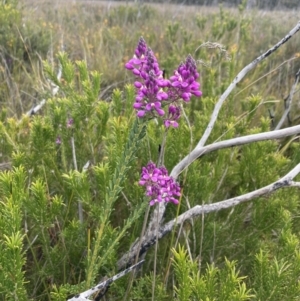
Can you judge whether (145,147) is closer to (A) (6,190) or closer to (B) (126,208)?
(B) (126,208)

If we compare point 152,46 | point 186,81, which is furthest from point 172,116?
point 152,46

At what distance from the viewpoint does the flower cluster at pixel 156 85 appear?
85cm

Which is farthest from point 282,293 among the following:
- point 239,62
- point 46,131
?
point 239,62

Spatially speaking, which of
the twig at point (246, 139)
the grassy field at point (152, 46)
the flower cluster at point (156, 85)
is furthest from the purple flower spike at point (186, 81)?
the grassy field at point (152, 46)

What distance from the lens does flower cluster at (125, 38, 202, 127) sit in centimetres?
85

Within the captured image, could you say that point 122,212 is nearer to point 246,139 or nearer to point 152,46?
point 246,139

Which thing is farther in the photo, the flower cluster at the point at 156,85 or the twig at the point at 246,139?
the twig at the point at 246,139

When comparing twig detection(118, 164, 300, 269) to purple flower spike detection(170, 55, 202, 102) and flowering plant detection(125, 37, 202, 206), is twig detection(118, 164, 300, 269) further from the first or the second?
purple flower spike detection(170, 55, 202, 102)

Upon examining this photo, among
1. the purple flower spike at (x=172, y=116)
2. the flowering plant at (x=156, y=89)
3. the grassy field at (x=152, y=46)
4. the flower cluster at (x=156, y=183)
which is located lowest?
the grassy field at (x=152, y=46)

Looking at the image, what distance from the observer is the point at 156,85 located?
0.85m

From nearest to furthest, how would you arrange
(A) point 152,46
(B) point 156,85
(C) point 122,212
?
(B) point 156,85, (C) point 122,212, (A) point 152,46

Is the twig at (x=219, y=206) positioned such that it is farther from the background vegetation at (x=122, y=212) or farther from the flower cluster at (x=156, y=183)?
the flower cluster at (x=156, y=183)

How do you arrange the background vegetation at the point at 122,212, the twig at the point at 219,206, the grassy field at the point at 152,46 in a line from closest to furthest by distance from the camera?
the background vegetation at the point at 122,212 → the twig at the point at 219,206 → the grassy field at the point at 152,46

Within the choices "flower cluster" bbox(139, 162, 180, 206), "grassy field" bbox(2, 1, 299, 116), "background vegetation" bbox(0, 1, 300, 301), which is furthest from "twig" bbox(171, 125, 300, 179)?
"grassy field" bbox(2, 1, 299, 116)
